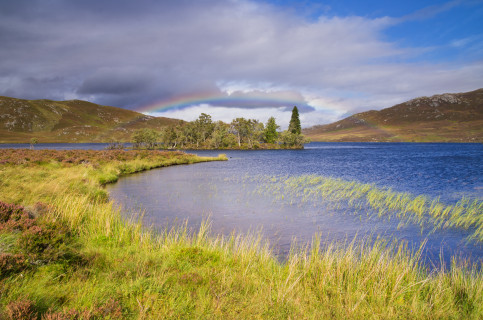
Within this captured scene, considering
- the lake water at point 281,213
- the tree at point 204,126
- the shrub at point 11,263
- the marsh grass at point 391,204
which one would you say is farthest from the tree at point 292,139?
the shrub at point 11,263

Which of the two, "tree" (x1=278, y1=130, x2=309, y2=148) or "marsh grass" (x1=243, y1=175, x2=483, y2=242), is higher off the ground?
"tree" (x1=278, y1=130, x2=309, y2=148)

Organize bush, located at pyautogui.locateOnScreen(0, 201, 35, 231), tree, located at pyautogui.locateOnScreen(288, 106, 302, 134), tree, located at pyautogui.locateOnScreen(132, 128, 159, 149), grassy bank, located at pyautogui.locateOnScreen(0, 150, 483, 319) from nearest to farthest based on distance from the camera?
grassy bank, located at pyautogui.locateOnScreen(0, 150, 483, 319)
bush, located at pyautogui.locateOnScreen(0, 201, 35, 231)
tree, located at pyautogui.locateOnScreen(132, 128, 159, 149)
tree, located at pyautogui.locateOnScreen(288, 106, 302, 134)

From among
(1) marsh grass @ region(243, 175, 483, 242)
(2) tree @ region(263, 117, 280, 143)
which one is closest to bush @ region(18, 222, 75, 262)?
(1) marsh grass @ region(243, 175, 483, 242)

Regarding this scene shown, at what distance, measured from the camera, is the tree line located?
136375 mm

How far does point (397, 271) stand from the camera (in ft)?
26.9

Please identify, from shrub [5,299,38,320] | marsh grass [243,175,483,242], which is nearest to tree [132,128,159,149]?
marsh grass [243,175,483,242]

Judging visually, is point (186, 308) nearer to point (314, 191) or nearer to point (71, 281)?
point (71, 281)

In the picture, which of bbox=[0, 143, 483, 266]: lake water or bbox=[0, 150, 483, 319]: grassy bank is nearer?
bbox=[0, 150, 483, 319]: grassy bank

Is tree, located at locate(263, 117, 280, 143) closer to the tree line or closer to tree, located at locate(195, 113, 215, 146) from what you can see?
the tree line

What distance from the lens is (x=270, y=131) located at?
→ 485ft

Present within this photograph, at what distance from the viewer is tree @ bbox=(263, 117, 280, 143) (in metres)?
146

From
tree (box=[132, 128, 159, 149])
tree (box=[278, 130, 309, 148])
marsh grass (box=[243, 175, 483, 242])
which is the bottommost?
marsh grass (box=[243, 175, 483, 242])

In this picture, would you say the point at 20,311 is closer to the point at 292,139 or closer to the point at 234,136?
the point at 292,139

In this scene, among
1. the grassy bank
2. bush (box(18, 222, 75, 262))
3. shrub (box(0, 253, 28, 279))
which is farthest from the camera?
bush (box(18, 222, 75, 262))
